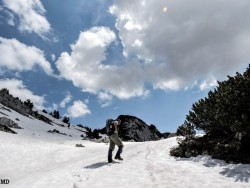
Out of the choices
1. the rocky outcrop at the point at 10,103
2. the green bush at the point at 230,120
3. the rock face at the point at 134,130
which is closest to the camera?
the green bush at the point at 230,120

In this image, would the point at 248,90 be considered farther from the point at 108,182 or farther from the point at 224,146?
the point at 108,182

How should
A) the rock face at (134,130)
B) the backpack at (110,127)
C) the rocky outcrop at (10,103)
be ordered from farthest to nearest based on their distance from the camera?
the rocky outcrop at (10,103)
the rock face at (134,130)
the backpack at (110,127)

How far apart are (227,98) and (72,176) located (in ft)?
Answer: 26.1

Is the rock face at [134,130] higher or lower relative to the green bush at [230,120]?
higher

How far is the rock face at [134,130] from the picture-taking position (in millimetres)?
53341

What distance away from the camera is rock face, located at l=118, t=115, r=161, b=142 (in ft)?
175

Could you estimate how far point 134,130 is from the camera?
2172 inches

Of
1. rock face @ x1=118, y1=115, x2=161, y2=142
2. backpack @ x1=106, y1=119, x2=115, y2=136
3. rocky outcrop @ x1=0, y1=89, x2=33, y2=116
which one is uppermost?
rocky outcrop @ x1=0, y1=89, x2=33, y2=116

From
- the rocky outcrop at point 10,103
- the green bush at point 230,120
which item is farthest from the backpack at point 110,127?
the rocky outcrop at point 10,103

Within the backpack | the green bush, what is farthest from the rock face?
the backpack

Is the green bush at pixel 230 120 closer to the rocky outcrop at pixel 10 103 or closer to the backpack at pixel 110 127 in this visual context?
the backpack at pixel 110 127

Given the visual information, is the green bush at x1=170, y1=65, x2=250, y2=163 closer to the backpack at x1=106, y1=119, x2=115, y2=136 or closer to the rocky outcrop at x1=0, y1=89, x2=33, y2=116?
the backpack at x1=106, y1=119, x2=115, y2=136

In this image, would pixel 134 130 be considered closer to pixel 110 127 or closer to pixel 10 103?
pixel 10 103

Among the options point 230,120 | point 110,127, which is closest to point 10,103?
point 110,127
